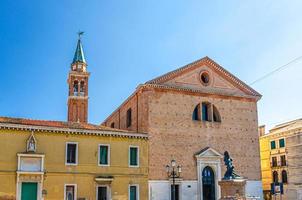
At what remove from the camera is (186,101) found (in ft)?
102

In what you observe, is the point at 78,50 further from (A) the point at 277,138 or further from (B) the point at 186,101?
(A) the point at 277,138

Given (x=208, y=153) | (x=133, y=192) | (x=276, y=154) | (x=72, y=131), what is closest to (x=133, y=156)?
(x=133, y=192)

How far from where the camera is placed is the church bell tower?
154 feet

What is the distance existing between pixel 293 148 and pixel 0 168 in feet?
104

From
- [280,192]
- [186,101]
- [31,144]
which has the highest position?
[186,101]

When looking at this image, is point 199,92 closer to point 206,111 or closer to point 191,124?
point 206,111

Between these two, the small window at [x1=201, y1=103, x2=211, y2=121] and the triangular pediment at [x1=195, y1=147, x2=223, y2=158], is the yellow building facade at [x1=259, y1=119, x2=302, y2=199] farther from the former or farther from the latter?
the triangular pediment at [x1=195, y1=147, x2=223, y2=158]

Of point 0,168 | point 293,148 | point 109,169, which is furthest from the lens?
point 293,148

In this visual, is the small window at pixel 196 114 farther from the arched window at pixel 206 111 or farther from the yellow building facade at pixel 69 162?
the yellow building facade at pixel 69 162

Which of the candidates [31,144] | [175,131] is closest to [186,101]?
[175,131]

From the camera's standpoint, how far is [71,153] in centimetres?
2605

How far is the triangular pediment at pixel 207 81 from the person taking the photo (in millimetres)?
31114

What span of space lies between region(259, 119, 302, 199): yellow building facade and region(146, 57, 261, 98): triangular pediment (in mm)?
13788

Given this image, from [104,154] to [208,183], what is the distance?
8.56 meters
